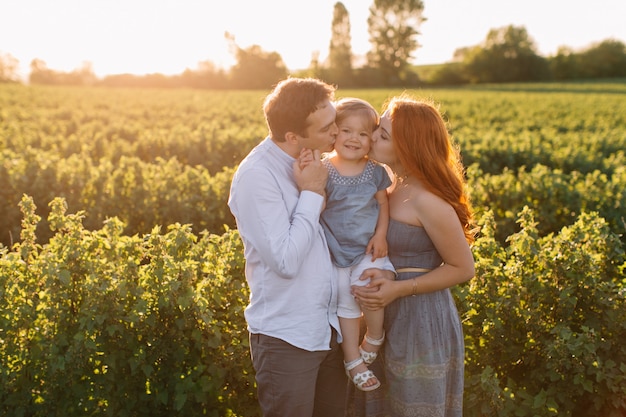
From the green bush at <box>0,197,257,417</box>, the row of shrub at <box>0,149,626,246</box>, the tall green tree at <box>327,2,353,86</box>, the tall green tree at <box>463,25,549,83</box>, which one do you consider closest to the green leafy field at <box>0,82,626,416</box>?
the green bush at <box>0,197,257,417</box>

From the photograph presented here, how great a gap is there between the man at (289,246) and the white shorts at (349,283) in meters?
0.03

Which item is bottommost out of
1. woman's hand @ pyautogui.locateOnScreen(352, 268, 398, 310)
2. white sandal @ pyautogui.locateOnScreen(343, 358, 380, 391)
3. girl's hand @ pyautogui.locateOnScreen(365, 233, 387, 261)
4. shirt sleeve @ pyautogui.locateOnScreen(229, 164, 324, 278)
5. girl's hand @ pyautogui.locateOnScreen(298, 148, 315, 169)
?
white sandal @ pyautogui.locateOnScreen(343, 358, 380, 391)

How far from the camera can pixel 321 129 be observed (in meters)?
2.64

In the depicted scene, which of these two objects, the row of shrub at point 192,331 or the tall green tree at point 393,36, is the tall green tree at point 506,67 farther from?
the row of shrub at point 192,331

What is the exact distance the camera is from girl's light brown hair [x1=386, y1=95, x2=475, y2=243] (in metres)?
2.78

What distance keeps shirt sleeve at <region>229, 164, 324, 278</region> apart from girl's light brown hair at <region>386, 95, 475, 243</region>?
52cm

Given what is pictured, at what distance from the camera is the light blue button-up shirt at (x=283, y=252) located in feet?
8.20

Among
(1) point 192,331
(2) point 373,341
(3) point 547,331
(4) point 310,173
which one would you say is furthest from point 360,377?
(3) point 547,331

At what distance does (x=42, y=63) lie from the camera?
A: 3482 inches

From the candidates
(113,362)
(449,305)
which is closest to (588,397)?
(449,305)

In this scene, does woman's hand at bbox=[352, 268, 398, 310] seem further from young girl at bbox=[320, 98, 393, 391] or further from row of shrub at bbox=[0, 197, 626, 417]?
row of shrub at bbox=[0, 197, 626, 417]

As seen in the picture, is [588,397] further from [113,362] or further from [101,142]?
[101,142]

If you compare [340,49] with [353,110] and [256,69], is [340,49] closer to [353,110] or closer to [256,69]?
[256,69]

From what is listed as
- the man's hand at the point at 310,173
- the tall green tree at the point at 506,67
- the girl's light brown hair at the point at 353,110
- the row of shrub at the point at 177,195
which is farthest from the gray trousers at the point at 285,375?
the tall green tree at the point at 506,67
